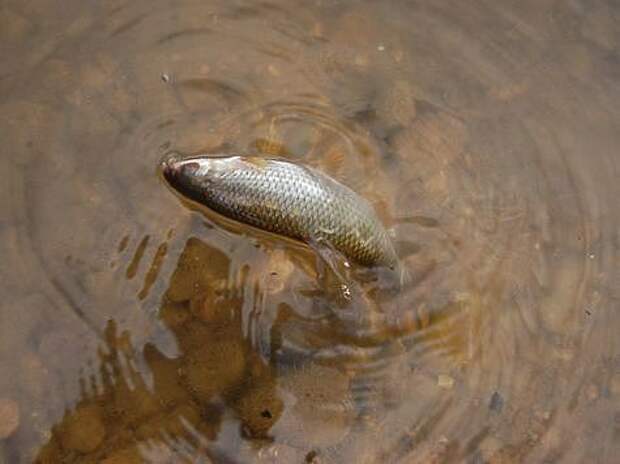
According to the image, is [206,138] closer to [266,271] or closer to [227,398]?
[266,271]

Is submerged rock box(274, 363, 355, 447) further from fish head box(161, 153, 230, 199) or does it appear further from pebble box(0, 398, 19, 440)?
pebble box(0, 398, 19, 440)

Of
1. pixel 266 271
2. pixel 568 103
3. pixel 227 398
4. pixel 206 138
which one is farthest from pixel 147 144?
pixel 568 103

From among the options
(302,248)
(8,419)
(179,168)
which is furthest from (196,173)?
(8,419)

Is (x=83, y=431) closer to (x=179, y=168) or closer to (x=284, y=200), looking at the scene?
(x=179, y=168)

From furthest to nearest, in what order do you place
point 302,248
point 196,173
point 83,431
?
1. point 302,248
2. point 83,431
3. point 196,173

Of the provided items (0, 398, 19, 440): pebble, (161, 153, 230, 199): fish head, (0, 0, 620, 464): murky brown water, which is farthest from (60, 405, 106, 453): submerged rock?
(161, 153, 230, 199): fish head
